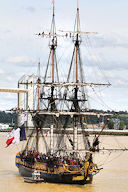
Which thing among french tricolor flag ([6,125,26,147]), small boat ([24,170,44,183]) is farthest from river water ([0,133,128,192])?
french tricolor flag ([6,125,26,147])

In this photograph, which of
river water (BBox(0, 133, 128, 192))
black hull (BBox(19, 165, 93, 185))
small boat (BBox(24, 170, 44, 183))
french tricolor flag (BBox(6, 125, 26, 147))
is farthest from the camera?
french tricolor flag (BBox(6, 125, 26, 147))

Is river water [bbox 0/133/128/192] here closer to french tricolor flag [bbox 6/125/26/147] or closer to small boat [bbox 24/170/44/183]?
small boat [bbox 24/170/44/183]

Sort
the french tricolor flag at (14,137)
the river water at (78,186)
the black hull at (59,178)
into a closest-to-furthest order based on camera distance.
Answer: the river water at (78,186) < the black hull at (59,178) < the french tricolor flag at (14,137)

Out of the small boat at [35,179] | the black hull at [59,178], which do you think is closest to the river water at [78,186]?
the black hull at [59,178]

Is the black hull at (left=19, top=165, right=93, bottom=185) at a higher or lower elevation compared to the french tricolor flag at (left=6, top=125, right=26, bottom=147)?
lower

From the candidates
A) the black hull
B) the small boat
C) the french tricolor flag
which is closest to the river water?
the black hull

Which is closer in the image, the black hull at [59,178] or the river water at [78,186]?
the river water at [78,186]

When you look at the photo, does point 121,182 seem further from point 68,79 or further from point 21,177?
point 68,79

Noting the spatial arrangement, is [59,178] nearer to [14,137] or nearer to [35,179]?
[35,179]

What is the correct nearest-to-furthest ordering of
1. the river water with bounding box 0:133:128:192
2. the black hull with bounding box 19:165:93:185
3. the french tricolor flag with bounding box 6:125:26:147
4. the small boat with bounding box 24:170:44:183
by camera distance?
the river water with bounding box 0:133:128:192 < the black hull with bounding box 19:165:93:185 < the small boat with bounding box 24:170:44:183 < the french tricolor flag with bounding box 6:125:26:147

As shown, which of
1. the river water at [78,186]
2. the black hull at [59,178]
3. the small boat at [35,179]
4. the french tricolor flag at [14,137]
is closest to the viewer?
the river water at [78,186]

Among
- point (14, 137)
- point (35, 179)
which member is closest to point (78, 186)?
point (35, 179)

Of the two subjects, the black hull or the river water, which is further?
the black hull

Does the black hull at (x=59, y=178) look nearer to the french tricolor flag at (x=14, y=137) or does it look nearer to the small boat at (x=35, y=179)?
the small boat at (x=35, y=179)
